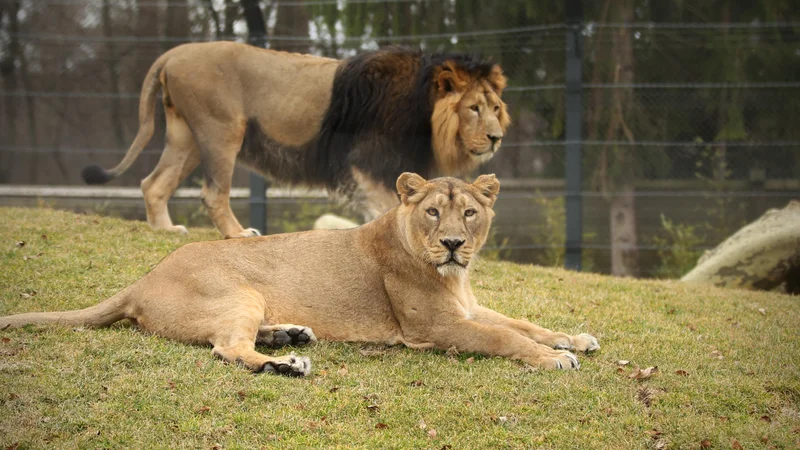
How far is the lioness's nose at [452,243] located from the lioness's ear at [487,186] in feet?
1.42

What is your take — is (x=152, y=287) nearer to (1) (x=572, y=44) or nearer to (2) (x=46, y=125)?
(1) (x=572, y=44)

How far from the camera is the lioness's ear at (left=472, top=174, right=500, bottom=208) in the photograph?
503cm

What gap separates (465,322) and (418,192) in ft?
2.49

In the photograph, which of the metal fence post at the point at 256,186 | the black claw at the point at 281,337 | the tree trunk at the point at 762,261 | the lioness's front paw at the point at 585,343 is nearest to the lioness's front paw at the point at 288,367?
the black claw at the point at 281,337

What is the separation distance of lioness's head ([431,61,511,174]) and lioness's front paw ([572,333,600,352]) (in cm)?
264

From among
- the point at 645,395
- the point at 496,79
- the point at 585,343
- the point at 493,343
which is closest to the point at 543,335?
the point at 585,343

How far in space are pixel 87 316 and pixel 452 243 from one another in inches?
79.0

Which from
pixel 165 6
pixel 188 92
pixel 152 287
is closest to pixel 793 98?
pixel 188 92

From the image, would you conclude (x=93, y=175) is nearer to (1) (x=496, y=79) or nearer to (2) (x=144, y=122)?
(2) (x=144, y=122)

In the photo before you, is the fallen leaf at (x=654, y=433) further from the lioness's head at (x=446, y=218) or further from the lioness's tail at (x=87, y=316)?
the lioness's tail at (x=87, y=316)

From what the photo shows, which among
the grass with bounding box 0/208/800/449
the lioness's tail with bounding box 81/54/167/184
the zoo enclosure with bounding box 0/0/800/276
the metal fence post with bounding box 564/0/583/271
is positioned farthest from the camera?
the zoo enclosure with bounding box 0/0/800/276

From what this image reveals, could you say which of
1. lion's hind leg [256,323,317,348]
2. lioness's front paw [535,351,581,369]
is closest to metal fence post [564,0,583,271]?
lioness's front paw [535,351,581,369]

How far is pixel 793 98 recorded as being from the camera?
10289 mm

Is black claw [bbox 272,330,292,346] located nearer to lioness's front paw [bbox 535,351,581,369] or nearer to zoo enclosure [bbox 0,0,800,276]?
lioness's front paw [bbox 535,351,581,369]
